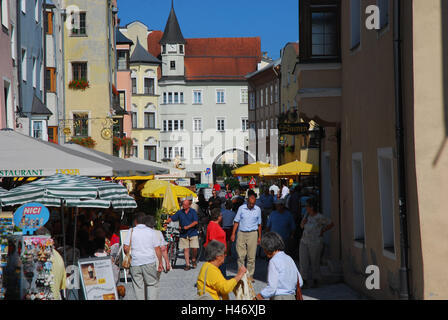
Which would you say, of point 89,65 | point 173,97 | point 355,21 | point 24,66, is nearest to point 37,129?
point 24,66

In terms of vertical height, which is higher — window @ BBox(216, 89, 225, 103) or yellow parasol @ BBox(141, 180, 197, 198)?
window @ BBox(216, 89, 225, 103)

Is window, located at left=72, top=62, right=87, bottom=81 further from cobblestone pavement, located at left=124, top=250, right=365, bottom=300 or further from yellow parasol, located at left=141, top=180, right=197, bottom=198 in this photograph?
cobblestone pavement, located at left=124, top=250, right=365, bottom=300

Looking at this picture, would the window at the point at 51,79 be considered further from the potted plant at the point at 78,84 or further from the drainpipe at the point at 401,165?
the drainpipe at the point at 401,165

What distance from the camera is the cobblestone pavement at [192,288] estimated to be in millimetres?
13616

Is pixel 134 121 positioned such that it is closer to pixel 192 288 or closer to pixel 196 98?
pixel 196 98

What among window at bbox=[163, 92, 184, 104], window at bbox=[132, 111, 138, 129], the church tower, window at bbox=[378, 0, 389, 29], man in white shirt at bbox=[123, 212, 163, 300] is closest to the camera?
man in white shirt at bbox=[123, 212, 163, 300]

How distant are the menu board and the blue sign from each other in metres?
0.92

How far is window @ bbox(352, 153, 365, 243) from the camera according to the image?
1485 centimetres

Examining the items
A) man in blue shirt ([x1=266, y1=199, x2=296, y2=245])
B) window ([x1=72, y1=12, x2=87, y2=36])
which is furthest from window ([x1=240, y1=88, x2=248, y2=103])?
man in blue shirt ([x1=266, y1=199, x2=296, y2=245])

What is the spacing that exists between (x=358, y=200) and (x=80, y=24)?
29.3 metres

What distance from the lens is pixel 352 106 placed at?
14.8 m

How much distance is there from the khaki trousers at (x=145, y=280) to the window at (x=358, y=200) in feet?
16.2
